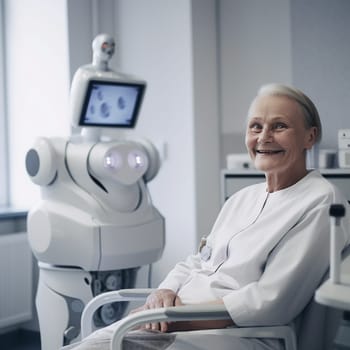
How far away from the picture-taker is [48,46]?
3.48m

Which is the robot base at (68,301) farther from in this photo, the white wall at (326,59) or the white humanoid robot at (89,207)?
the white wall at (326,59)

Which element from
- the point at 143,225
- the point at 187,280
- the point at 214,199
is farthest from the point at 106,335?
the point at 214,199

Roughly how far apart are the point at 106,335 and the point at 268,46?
236 centimetres

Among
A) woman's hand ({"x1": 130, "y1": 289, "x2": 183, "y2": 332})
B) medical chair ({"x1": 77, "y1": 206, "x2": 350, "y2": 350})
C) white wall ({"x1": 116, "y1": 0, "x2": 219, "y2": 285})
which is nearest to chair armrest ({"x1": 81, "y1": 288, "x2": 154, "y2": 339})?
woman's hand ({"x1": 130, "y1": 289, "x2": 183, "y2": 332})

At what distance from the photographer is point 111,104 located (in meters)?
2.62

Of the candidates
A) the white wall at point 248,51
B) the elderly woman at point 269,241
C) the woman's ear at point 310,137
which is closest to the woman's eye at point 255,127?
the elderly woman at point 269,241

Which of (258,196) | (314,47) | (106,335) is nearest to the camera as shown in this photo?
(106,335)

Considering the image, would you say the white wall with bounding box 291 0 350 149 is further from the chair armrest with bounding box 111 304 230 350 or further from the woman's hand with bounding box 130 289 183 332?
the chair armrest with bounding box 111 304 230 350

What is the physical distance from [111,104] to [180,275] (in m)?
1.00

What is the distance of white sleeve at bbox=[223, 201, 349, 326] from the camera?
1.49 m

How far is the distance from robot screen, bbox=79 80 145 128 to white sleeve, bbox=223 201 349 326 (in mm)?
1286

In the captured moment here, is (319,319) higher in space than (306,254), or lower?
lower

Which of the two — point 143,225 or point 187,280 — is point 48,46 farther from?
point 187,280

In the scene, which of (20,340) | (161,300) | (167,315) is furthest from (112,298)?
(20,340)
